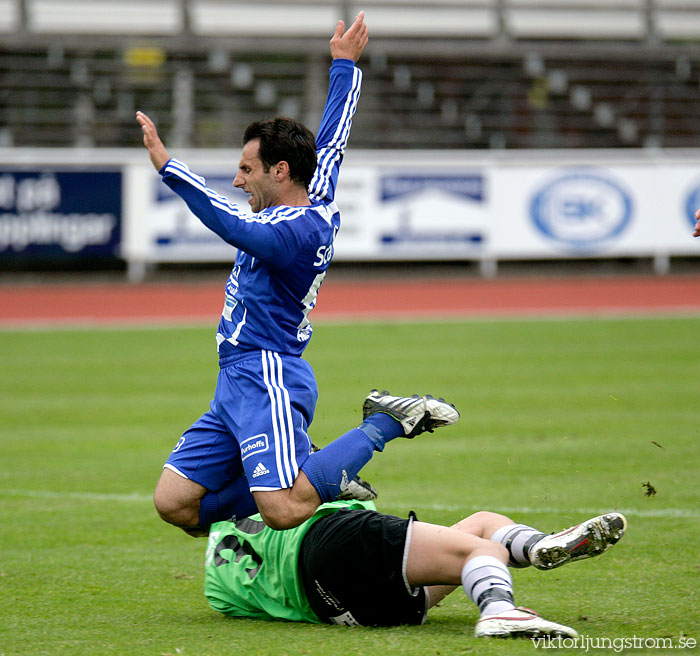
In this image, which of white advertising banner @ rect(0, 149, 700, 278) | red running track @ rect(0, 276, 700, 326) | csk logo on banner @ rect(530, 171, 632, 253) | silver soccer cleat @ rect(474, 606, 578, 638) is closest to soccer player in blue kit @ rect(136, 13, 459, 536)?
silver soccer cleat @ rect(474, 606, 578, 638)

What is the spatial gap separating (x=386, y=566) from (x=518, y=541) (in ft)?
1.72

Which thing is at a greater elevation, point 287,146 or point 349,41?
point 349,41

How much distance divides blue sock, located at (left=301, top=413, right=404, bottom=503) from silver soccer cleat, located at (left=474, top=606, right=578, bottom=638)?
93cm

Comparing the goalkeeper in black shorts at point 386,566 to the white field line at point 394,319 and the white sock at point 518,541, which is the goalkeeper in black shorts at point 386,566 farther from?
the white field line at point 394,319

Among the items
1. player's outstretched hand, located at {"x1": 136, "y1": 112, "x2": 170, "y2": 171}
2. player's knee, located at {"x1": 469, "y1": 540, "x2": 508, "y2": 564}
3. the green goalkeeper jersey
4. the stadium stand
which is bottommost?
the green goalkeeper jersey

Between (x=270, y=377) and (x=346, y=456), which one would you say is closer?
(x=346, y=456)

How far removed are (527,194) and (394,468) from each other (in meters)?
13.9

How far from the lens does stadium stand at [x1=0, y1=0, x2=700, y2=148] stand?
81.7ft

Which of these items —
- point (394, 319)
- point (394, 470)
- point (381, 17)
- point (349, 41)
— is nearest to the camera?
point (349, 41)

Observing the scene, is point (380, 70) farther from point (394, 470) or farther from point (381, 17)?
point (394, 470)

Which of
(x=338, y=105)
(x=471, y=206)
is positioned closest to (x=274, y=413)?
(x=338, y=105)

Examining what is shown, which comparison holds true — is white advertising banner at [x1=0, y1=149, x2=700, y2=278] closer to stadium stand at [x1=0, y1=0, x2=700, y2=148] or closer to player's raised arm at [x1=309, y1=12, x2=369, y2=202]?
stadium stand at [x1=0, y1=0, x2=700, y2=148]

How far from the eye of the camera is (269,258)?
14.5 ft

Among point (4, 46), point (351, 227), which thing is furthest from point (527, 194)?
point (4, 46)
